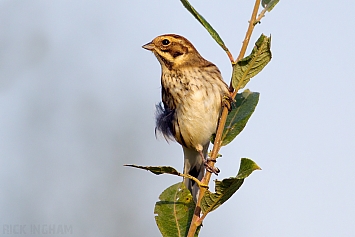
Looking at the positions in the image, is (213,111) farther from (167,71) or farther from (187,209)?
(187,209)

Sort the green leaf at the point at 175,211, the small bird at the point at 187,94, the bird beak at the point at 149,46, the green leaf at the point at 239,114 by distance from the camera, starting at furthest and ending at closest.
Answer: the bird beak at the point at 149,46
the small bird at the point at 187,94
the green leaf at the point at 239,114
the green leaf at the point at 175,211

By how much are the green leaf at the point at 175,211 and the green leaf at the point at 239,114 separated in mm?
320

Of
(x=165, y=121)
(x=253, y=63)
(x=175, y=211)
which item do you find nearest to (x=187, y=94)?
(x=165, y=121)

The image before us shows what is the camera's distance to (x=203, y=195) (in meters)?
2.19

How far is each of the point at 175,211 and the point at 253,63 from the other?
814 millimetres

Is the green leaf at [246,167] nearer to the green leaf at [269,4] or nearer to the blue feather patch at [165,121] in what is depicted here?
the green leaf at [269,4]

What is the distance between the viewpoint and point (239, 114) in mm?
2814

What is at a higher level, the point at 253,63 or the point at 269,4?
the point at 269,4

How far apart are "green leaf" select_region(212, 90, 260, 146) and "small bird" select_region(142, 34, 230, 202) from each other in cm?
133

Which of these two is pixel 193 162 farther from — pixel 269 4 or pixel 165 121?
pixel 269 4

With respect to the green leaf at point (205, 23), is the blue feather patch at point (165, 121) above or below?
below

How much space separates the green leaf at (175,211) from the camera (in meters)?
2.41

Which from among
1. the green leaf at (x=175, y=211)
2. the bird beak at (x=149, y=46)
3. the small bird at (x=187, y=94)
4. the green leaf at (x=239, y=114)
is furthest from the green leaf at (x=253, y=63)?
the bird beak at (x=149, y=46)

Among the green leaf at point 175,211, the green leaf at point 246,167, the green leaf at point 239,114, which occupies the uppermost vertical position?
the green leaf at point 239,114
